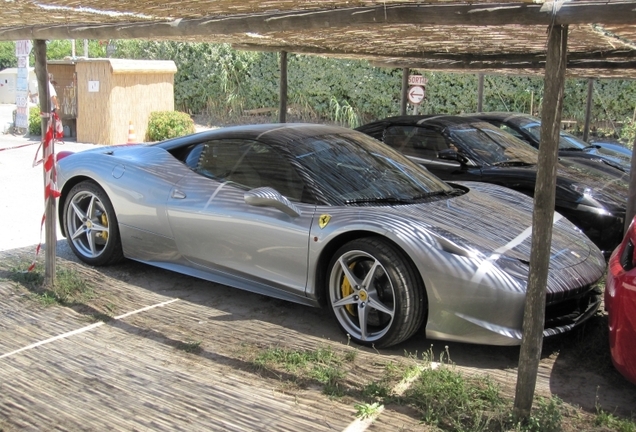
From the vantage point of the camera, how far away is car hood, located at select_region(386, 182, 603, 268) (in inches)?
159

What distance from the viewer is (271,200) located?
448cm

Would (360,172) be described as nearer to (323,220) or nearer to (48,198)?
(323,220)

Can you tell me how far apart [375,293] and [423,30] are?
7.80 ft

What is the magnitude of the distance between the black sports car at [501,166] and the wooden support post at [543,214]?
3.17m

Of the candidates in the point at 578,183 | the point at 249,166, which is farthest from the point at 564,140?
the point at 249,166

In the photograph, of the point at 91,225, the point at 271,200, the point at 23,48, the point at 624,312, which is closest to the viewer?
the point at 624,312

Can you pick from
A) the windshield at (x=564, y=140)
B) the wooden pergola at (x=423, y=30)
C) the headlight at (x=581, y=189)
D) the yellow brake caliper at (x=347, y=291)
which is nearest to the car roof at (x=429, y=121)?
the wooden pergola at (x=423, y=30)

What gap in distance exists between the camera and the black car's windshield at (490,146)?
7.07 metres

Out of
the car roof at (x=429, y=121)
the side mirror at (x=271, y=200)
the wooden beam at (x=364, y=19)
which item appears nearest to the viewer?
the wooden beam at (x=364, y=19)

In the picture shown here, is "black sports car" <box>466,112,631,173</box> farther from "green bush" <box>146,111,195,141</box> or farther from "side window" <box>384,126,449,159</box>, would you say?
"green bush" <box>146,111,195,141</box>

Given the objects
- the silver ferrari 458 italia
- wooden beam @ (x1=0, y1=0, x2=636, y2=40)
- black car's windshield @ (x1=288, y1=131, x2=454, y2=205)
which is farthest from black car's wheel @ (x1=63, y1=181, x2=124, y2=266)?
black car's windshield @ (x1=288, y1=131, x2=454, y2=205)

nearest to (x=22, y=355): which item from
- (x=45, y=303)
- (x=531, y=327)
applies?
(x=45, y=303)

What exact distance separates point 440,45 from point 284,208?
3365 mm

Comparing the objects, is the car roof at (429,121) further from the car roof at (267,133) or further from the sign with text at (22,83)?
the sign with text at (22,83)
